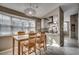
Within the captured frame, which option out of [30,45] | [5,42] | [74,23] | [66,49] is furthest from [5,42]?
[74,23]

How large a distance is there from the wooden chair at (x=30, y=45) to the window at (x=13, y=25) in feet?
0.72

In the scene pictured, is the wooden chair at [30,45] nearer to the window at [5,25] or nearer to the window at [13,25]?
the window at [13,25]

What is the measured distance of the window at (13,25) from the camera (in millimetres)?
2223

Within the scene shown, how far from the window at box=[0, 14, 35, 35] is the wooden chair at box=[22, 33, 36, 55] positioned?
0.22m

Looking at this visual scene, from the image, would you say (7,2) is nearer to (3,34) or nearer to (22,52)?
(3,34)

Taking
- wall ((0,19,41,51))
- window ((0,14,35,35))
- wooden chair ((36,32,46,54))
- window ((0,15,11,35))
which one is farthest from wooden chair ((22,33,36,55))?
window ((0,15,11,35))

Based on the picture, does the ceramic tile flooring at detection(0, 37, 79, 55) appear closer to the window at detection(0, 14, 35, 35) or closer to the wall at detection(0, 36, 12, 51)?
the window at detection(0, 14, 35, 35)

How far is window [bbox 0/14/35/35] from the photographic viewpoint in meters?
2.22

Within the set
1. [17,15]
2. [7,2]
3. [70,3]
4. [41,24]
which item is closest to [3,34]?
[17,15]

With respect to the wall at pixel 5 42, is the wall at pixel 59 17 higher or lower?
higher

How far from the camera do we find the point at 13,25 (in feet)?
7.45

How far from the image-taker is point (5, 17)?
87.2 inches

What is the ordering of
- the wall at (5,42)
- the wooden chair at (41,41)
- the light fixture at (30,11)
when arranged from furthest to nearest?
the wooden chair at (41,41) → the light fixture at (30,11) → the wall at (5,42)

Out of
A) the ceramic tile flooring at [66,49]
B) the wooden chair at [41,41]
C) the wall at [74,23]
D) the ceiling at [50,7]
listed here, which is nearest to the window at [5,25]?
the ceiling at [50,7]
